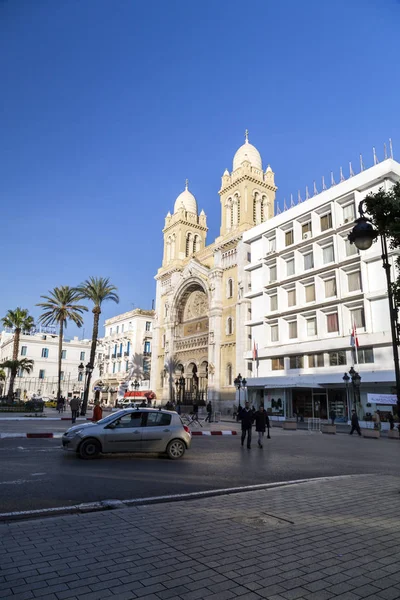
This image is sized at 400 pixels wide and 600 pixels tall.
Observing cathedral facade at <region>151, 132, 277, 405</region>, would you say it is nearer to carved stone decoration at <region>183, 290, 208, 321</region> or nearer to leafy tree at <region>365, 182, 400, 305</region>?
carved stone decoration at <region>183, 290, 208, 321</region>

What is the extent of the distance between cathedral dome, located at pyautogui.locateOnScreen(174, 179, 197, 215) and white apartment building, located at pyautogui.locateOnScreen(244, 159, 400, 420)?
78.3ft

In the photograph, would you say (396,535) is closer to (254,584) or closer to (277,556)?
(277,556)

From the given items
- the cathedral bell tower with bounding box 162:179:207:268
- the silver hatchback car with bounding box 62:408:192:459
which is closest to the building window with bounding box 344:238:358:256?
the silver hatchback car with bounding box 62:408:192:459

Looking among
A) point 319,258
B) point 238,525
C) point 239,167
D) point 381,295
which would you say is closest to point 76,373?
point 239,167

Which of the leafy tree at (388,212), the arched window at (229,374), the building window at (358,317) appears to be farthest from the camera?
the arched window at (229,374)

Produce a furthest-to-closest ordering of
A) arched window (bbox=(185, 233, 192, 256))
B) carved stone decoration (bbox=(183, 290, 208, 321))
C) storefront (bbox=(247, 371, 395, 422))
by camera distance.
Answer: arched window (bbox=(185, 233, 192, 256)) → carved stone decoration (bbox=(183, 290, 208, 321)) → storefront (bbox=(247, 371, 395, 422))

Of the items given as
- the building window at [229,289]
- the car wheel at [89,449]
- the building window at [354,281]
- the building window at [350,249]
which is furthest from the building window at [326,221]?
the car wheel at [89,449]

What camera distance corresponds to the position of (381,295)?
1158 inches

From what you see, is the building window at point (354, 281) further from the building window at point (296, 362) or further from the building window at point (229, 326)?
the building window at point (229, 326)

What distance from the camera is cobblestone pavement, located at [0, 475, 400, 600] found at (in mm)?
3318

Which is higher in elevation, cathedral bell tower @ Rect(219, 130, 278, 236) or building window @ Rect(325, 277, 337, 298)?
cathedral bell tower @ Rect(219, 130, 278, 236)

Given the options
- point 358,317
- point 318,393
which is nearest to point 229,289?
point 318,393

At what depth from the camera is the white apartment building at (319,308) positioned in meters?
30.1

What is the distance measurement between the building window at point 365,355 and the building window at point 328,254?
805 cm
